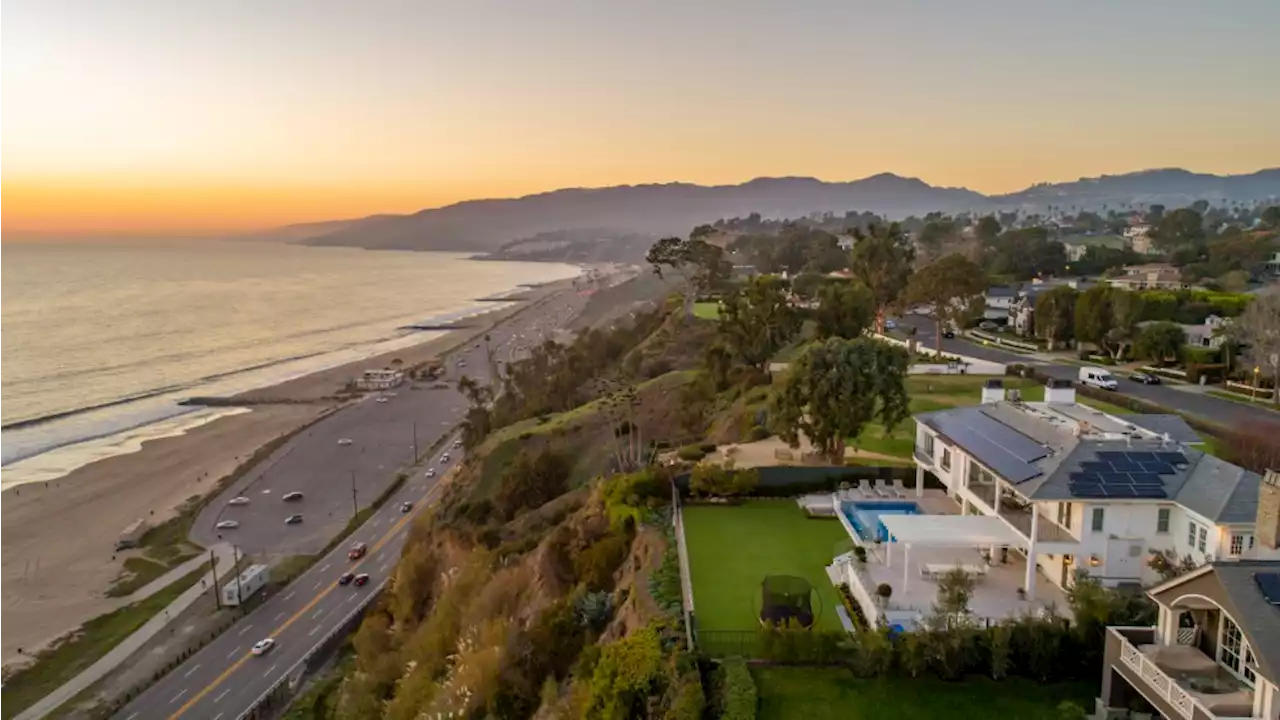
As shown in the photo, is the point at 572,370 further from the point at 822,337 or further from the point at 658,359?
the point at 822,337

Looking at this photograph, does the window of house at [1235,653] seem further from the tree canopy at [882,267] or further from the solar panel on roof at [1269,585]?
the tree canopy at [882,267]

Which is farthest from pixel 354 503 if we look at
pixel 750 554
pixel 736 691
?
pixel 736 691

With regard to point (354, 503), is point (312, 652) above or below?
above

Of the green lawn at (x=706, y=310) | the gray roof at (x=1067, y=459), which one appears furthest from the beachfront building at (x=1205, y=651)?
the green lawn at (x=706, y=310)

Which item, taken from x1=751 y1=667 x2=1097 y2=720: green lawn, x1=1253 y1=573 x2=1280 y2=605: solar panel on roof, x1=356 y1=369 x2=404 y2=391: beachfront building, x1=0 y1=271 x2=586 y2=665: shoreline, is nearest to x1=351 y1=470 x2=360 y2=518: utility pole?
x1=0 y1=271 x2=586 y2=665: shoreline

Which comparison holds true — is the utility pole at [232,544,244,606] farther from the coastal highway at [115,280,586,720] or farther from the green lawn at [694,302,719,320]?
the green lawn at [694,302,719,320]

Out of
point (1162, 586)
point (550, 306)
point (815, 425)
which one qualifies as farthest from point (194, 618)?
point (550, 306)

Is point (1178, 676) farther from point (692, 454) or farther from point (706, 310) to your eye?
point (706, 310)
